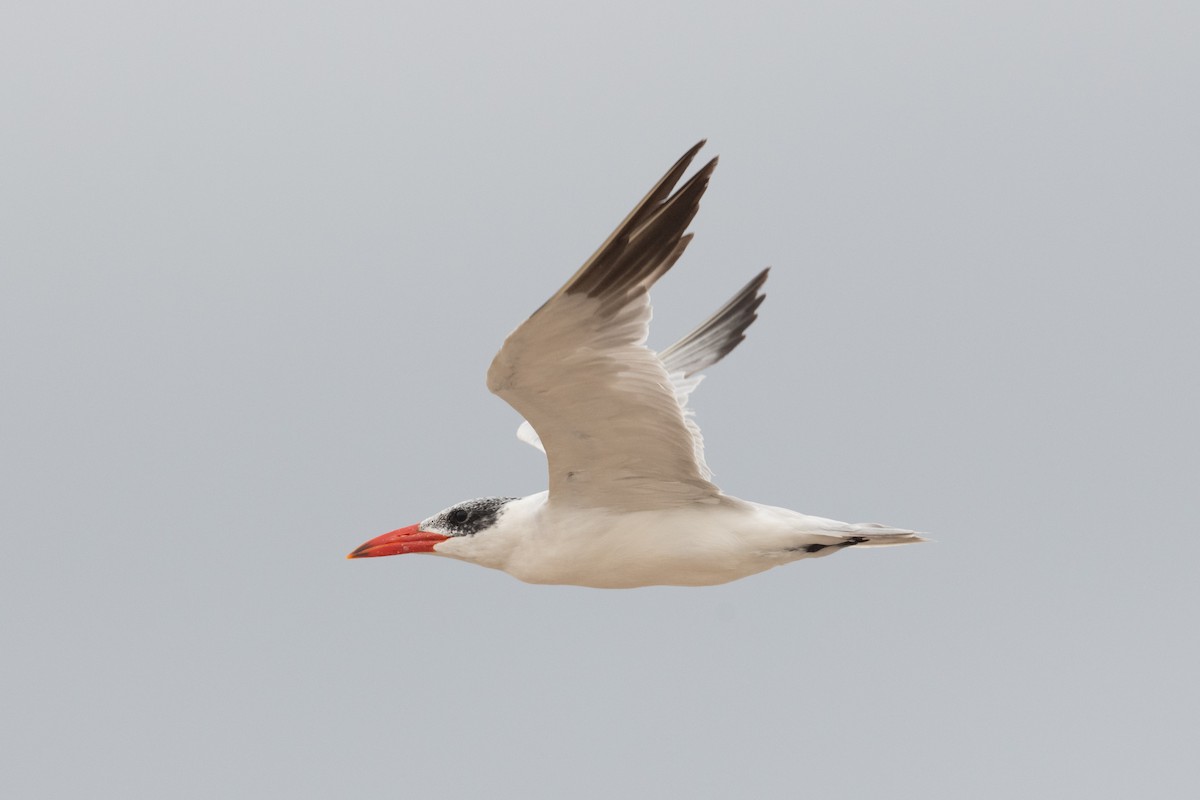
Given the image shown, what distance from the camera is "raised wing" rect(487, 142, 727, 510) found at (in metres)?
7.74

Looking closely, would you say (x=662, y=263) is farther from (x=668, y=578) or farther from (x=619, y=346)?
(x=668, y=578)

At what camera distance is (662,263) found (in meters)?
7.86

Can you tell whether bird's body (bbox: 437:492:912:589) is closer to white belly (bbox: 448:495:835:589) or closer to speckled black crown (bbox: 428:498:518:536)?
white belly (bbox: 448:495:835:589)

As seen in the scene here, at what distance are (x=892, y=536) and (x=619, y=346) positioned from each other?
2277 mm

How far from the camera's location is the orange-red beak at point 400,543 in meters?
10.1

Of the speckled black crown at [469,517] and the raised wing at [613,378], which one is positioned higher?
the raised wing at [613,378]

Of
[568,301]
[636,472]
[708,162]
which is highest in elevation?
[708,162]

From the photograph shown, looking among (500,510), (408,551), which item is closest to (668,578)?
(500,510)

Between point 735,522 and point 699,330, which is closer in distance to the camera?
point 735,522

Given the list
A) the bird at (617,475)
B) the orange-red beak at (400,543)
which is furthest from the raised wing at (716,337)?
the orange-red beak at (400,543)

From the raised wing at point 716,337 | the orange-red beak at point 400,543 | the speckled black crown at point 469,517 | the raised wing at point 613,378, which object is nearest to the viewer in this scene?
the raised wing at point 613,378

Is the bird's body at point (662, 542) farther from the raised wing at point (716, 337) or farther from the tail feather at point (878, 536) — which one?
the raised wing at point (716, 337)

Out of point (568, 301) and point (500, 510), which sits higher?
point (568, 301)

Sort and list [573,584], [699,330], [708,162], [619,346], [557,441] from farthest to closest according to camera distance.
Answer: [699,330], [573,584], [557,441], [619,346], [708,162]
